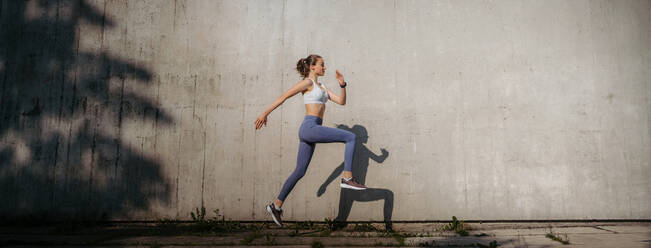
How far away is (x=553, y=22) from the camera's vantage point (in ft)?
13.7

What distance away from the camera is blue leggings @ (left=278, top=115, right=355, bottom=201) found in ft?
11.0

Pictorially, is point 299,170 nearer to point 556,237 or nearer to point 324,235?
point 324,235

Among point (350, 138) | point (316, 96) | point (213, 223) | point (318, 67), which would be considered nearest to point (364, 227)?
point (350, 138)

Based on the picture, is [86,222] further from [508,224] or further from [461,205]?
[508,224]

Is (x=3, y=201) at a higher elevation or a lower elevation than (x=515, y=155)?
lower

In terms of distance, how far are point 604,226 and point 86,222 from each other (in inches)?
246

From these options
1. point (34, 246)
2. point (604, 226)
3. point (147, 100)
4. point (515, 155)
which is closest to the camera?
point (34, 246)

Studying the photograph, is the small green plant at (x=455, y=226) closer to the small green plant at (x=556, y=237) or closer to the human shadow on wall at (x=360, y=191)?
the human shadow on wall at (x=360, y=191)

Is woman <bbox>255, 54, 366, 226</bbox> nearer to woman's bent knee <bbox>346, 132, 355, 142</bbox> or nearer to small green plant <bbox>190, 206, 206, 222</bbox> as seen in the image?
woman's bent knee <bbox>346, 132, 355, 142</bbox>

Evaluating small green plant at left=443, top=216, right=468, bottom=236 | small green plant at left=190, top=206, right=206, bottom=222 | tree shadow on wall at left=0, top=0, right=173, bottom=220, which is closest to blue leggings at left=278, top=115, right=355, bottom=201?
small green plant at left=190, top=206, right=206, bottom=222

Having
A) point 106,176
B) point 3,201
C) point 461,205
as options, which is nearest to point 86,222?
point 106,176

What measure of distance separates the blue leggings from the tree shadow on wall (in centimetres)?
188

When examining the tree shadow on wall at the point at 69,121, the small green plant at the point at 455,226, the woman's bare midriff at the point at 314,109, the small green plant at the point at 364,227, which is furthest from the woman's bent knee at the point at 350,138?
the tree shadow on wall at the point at 69,121

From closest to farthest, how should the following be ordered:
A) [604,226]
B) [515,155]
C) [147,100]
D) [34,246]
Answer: [34,246] < [604,226] < [515,155] < [147,100]
